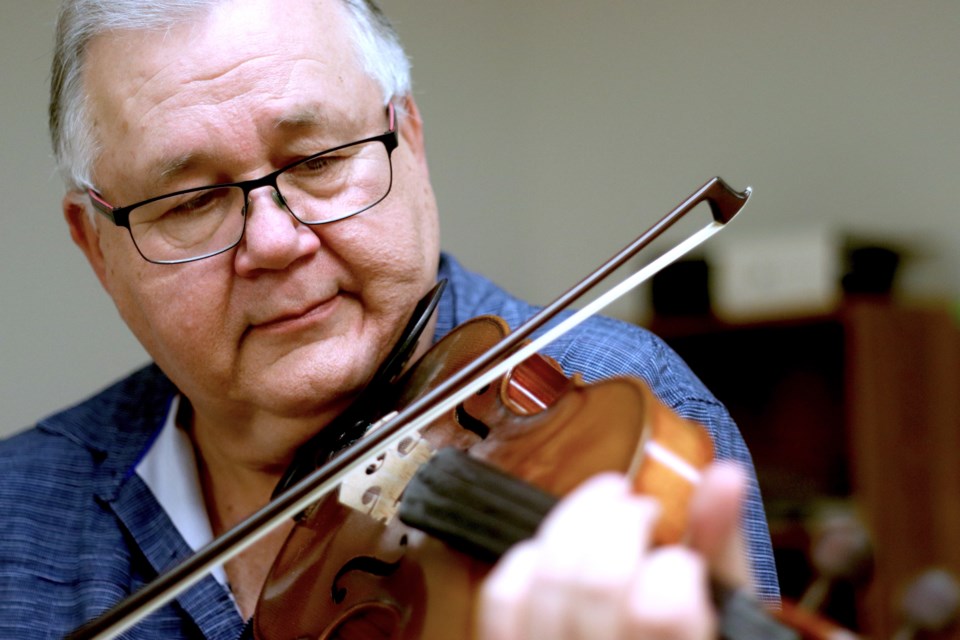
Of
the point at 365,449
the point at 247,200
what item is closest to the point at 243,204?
the point at 247,200

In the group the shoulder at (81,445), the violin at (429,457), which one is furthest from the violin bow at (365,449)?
the shoulder at (81,445)

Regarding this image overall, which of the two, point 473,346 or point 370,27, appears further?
point 370,27

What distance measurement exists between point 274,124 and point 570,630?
26.3 inches

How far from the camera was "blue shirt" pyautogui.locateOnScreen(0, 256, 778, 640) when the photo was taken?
109 cm

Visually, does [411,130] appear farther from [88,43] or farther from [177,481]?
[177,481]

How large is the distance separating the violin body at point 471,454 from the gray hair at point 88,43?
0.36m

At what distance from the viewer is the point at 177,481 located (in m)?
1.25

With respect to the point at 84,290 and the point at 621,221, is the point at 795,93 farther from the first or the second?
the point at 84,290

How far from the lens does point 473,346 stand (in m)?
0.95

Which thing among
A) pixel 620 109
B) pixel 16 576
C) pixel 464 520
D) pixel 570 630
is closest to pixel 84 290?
pixel 16 576

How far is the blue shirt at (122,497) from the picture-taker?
3.57ft

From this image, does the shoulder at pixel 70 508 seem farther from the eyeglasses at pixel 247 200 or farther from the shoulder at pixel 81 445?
the eyeglasses at pixel 247 200

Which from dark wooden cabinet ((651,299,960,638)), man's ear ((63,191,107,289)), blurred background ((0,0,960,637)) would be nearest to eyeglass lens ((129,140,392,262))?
man's ear ((63,191,107,289))

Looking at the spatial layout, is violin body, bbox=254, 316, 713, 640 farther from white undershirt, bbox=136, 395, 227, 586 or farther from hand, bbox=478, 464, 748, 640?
white undershirt, bbox=136, 395, 227, 586
